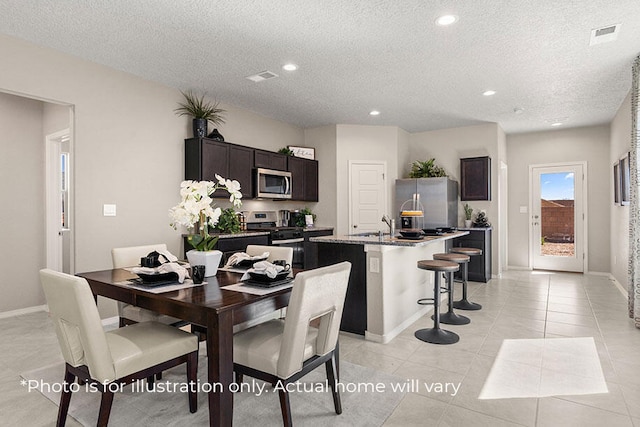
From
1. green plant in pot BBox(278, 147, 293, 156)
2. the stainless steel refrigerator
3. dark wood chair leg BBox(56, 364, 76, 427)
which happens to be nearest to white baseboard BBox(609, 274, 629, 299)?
the stainless steel refrigerator

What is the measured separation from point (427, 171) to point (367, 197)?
47.2 inches

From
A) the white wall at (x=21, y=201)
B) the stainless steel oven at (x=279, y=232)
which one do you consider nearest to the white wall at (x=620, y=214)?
the stainless steel oven at (x=279, y=232)

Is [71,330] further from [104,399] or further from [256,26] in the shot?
[256,26]

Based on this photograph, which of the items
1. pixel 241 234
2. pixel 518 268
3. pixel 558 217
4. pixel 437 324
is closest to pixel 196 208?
pixel 241 234

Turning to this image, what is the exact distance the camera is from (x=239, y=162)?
4996 millimetres

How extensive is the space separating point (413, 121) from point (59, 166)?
5.34 metres

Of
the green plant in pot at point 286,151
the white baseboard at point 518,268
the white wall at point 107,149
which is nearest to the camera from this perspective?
the white wall at point 107,149

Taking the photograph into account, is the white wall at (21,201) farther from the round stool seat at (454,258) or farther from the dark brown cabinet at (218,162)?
the round stool seat at (454,258)

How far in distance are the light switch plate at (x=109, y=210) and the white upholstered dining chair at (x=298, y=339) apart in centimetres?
264

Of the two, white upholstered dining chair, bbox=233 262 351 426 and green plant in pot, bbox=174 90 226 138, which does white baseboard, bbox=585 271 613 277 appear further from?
green plant in pot, bbox=174 90 226 138

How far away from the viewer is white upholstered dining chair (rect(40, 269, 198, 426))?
5.41 feet

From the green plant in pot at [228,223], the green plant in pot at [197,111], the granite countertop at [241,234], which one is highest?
the green plant in pot at [197,111]

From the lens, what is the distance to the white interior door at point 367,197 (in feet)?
21.4

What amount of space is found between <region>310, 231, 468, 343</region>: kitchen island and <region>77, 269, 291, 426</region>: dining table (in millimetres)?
1468
